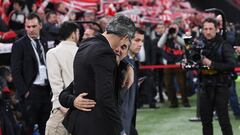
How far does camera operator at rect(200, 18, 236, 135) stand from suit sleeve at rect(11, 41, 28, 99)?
Answer: 2.35 meters

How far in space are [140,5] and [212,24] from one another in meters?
12.0

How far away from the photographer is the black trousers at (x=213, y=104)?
8656 mm

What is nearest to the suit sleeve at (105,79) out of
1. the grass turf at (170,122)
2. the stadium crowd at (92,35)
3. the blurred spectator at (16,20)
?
the stadium crowd at (92,35)

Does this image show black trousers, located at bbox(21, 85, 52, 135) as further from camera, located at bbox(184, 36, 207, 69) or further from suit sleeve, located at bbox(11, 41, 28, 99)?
camera, located at bbox(184, 36, 207, 69)

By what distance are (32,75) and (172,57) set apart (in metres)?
6.22

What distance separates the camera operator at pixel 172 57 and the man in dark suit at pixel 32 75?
5.65 m

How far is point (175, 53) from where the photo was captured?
579 inches

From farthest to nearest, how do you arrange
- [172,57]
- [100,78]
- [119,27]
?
[172,57] → [119,27] → [100,78]

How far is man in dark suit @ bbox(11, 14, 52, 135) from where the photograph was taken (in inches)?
349

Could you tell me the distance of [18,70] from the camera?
8953 millimetres

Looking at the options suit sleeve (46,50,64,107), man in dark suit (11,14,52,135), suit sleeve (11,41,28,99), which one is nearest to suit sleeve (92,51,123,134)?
suit sleeve (46,50,64,107)

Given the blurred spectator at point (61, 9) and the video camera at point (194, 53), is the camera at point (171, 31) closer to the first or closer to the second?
the blurred spectator at point (61, 9)

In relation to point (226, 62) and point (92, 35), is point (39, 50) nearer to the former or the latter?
point (92, 35)

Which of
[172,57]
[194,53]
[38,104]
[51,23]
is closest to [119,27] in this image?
[194,53]
